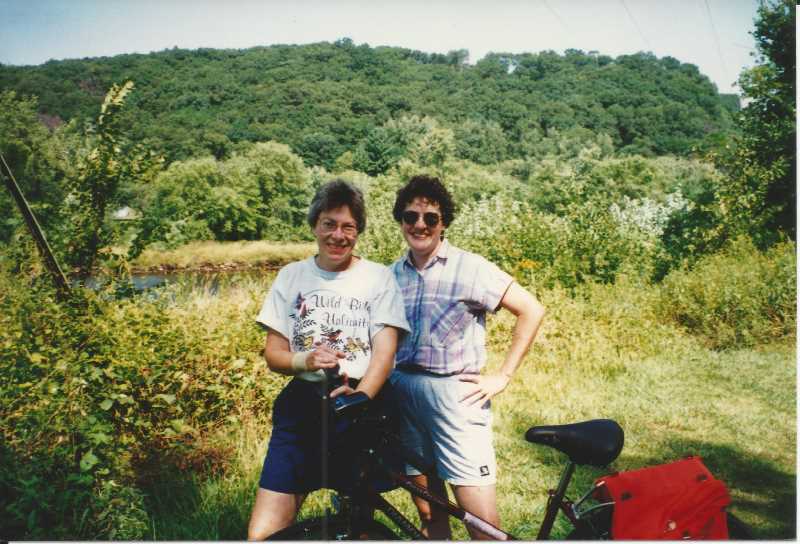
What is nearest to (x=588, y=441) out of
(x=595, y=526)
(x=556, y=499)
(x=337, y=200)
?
(x=556, y=499)

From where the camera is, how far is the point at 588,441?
72.7 inches

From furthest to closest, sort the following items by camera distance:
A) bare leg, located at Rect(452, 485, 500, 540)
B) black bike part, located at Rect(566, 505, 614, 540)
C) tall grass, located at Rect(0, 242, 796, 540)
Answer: tall grass, located at Rect(0, 242, 796, 540) → bare leg, located at Rect(452, 485, 500, 540) → black bike part, located at Rect(566, 505, 614, 540)

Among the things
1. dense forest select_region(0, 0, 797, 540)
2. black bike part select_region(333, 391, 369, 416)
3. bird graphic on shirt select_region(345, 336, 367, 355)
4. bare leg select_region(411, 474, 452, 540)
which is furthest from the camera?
dense forest select_region(0, 0, 797, 540)

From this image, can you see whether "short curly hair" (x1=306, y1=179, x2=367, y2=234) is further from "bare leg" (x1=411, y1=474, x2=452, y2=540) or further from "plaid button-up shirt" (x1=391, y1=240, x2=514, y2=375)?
"bare leg" (x1=411, y1=474, x2=452, y2=540)

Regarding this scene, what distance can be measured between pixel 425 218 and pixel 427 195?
9 cm

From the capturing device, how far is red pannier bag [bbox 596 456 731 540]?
186 cm

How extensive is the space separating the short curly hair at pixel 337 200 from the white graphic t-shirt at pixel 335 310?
0.58ft

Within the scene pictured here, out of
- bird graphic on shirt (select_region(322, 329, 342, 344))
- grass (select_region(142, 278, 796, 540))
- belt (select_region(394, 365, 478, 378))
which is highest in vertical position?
bird graphic on shirt (select_region(322, 329, 342, 344))

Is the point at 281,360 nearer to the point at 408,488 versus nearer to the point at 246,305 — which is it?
the point at 408,488

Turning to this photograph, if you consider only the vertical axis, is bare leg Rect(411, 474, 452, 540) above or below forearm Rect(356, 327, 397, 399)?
below

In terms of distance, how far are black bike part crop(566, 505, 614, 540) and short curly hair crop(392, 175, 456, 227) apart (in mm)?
1251

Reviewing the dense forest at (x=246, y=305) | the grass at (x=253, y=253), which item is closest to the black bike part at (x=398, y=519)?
the dense forest at (x=246, y=305)

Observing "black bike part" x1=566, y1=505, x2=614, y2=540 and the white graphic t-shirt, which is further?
"black bike part" x1=566, y1=505, x2=614, y2=540

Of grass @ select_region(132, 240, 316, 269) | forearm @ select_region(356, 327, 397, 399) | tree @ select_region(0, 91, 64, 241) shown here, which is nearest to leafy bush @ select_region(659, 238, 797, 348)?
forearm @ select_region(356, 327, 397, 399)
